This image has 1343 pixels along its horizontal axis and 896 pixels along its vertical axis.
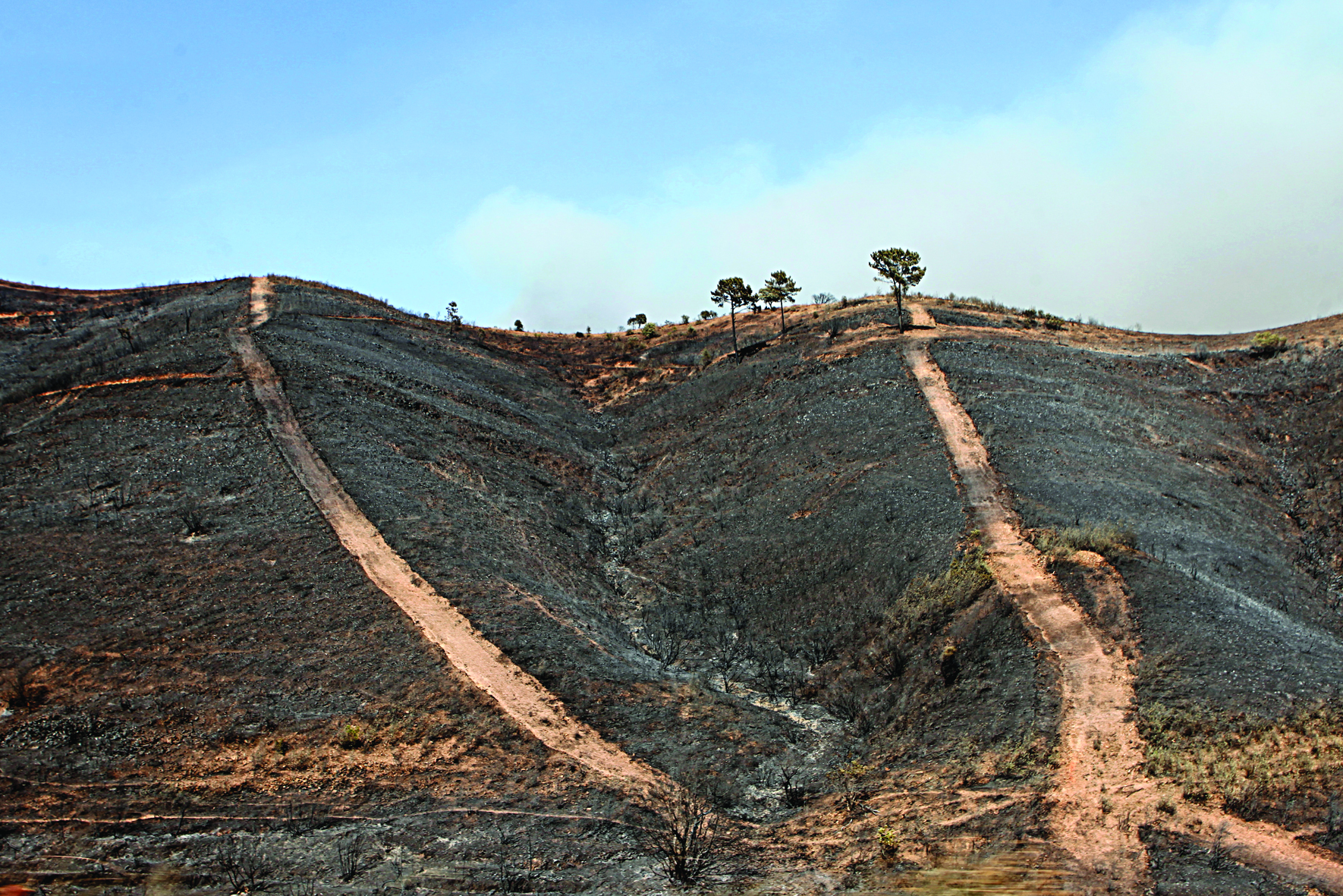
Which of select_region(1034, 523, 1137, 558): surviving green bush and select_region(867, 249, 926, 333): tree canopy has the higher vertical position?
select_region(867, 249, 926, 333): tree canopy

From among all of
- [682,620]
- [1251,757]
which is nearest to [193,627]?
[682,620]

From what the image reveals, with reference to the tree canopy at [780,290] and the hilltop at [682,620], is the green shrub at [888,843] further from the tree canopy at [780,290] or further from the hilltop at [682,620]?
the tree canopy at [780,290]

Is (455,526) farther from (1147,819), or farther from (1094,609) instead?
(1147,819)

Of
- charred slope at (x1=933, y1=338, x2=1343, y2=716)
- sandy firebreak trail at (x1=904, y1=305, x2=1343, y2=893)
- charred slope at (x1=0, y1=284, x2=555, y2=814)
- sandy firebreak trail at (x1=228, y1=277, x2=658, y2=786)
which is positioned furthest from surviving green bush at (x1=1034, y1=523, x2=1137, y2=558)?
charred slope at (x1=0, y1=284, x2=555, y2=814)

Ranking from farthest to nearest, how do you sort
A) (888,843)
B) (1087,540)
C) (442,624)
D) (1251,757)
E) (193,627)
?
(1087,540), (442,624), (193,627), (1251,757), (888,843)

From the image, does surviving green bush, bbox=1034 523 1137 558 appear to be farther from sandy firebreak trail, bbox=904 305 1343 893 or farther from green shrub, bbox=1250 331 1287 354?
green shrub, bbox=1250 331 1287 354

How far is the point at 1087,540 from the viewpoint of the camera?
21109mm

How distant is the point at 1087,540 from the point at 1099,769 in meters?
8.40

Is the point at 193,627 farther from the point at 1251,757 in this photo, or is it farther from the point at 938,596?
the point at 1251,757

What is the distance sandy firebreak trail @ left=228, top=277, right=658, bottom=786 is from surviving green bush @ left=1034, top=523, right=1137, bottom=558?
11637 mm

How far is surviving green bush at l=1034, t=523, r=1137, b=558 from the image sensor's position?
2072cm

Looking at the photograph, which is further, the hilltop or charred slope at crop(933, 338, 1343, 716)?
charred slope at crop(933, 338, 1343, 716)

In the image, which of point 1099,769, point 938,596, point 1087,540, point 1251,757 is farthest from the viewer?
point 1087,540

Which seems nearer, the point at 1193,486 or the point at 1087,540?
the point at 1087,540
